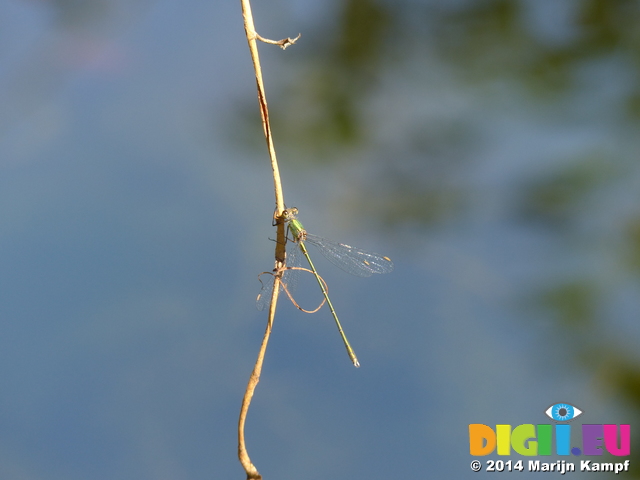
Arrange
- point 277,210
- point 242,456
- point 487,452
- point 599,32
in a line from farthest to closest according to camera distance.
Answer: point 599,32 → point 487,452 → point 277,210 → point 242,456


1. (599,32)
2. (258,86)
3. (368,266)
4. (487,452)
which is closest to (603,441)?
(487,452)

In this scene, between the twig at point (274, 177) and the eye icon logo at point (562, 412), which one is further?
the eye icon logo at point (562, 412)

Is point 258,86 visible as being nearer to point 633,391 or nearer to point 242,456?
point 242,456

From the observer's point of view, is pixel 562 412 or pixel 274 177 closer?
pixel 274 177

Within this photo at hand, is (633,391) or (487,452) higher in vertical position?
(633,391)

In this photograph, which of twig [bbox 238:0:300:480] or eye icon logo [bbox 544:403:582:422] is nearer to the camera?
twig [bbox 238:0:300:480]

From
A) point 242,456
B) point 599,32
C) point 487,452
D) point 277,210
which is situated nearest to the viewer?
point 242,456

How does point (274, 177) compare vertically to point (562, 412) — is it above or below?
above

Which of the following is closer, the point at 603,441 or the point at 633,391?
the point at 603,441
